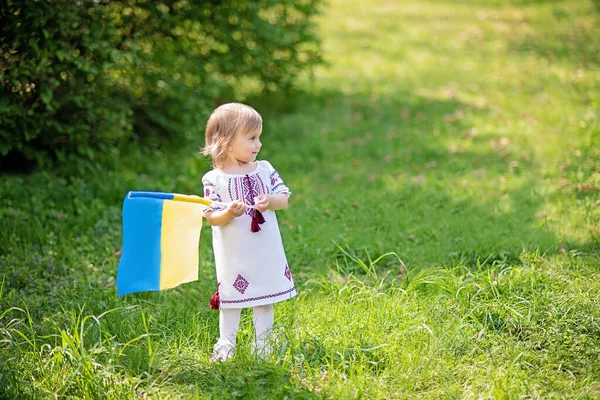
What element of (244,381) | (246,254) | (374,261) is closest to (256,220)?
(246,254)

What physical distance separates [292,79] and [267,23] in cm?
90

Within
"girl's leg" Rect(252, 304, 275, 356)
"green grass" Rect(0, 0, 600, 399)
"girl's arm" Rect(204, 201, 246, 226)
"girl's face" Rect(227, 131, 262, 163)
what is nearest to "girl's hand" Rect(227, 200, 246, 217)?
"girl's arm" Rect(204, 201, 246, 226)

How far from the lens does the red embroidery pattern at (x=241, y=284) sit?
3799 millimetres

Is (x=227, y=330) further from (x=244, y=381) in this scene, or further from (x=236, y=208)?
(x=236, y=208)

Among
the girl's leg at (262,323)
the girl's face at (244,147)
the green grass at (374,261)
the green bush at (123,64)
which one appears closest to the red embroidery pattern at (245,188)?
the girl's face at (244,147)

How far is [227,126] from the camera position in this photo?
3801mm

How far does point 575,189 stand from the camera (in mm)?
6117

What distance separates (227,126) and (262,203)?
1.50ft

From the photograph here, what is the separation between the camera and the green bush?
564cm

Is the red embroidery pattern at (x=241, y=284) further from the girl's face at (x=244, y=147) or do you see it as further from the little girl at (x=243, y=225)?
the girl's face at (x=244, y=147)

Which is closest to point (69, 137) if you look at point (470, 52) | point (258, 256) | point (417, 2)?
point (258, 256)

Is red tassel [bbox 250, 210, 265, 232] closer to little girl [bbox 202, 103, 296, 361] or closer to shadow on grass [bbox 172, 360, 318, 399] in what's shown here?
little girl [bbox 202, 103, 296, 361]

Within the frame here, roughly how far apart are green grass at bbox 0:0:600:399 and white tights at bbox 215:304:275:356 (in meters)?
0.10

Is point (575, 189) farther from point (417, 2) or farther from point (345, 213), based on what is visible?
point (417, 2)
